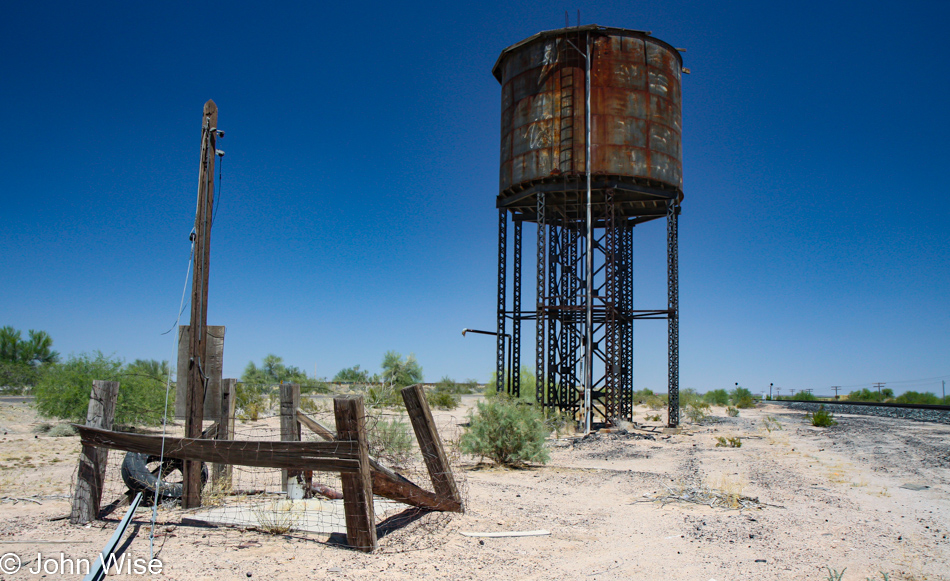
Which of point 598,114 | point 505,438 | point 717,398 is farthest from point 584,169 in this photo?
point 717,398

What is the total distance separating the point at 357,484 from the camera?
517 cm

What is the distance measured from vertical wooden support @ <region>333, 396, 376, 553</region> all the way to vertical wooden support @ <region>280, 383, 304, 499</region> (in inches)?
96.3

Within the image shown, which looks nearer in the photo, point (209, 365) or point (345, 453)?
point (345, 453)

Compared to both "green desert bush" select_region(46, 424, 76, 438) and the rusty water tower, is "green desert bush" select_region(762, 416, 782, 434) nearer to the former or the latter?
the rusty water tower

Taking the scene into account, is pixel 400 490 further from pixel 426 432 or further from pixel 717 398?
pixel 717 398

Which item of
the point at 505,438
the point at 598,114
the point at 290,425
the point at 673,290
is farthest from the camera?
the point at 673,290

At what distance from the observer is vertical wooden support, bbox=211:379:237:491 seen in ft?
23.1

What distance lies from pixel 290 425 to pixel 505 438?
517 cm

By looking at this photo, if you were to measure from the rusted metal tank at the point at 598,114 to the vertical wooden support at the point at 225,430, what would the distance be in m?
14.0

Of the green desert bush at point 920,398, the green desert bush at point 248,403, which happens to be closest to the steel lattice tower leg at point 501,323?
the green desert bush at point 248,403

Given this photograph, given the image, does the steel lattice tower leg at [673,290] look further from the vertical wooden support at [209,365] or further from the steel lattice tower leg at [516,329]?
the vertical wooden support at [209,365]

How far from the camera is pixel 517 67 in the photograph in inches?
842

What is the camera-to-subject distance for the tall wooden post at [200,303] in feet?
21.4

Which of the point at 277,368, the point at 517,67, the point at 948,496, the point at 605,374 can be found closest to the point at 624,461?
the point at 948,496
